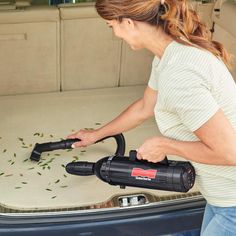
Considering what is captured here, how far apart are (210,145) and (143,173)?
345 millimetres

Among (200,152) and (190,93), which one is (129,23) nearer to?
(190,93)

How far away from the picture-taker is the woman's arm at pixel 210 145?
1.33 m

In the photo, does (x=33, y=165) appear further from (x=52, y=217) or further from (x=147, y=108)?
(x=147, y=108)

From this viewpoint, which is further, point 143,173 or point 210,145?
point 143,173

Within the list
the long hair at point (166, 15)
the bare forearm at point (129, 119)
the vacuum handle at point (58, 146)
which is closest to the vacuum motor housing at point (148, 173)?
the bare forearm at point (129, 119)

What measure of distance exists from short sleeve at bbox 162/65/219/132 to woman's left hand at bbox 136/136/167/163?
6.2 inches

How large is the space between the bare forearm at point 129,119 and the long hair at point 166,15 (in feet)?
1.73

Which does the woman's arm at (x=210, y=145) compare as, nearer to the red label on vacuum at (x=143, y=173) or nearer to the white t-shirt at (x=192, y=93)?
the white t-shirt at (x=192, y=93)

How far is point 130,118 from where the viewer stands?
6.51 feet

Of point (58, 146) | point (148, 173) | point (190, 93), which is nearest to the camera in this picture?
point (190, 93)

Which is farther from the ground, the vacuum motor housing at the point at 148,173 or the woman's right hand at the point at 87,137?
the vacuum motor housing at the point at 148,173

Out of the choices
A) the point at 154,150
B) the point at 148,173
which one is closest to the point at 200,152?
the point at 154,150

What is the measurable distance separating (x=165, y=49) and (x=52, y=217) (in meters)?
0.80

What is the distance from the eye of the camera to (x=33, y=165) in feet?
7.57
